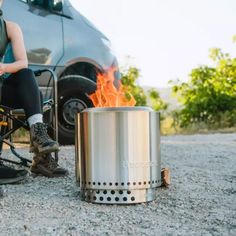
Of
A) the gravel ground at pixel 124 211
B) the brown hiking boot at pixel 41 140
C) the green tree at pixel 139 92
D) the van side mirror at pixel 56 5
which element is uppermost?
the van side mirror at pixel 56 5

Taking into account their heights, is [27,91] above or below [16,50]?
below

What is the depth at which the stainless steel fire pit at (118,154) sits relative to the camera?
10.2 feet

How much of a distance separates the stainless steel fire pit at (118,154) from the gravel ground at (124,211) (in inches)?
3.1

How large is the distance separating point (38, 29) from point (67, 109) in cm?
90

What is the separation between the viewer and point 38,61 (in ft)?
19.2

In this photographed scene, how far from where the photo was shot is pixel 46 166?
13.3ft

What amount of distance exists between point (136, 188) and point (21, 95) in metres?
1.09

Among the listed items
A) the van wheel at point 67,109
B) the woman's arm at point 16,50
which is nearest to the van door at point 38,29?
the van wheel at point 67,109

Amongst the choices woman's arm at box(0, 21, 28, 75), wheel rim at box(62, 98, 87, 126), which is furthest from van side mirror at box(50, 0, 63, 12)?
woman's arm at box(0, 21, 28, 75)

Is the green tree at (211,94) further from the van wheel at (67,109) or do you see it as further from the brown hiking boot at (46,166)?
the brown hiking boot at (46,166)

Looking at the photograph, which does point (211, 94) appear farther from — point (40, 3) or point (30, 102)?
point (30, 102)

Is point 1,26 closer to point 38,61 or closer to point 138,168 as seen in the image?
point 138,168

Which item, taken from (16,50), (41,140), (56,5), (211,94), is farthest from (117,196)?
(211,94)

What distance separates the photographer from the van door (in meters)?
5.68
